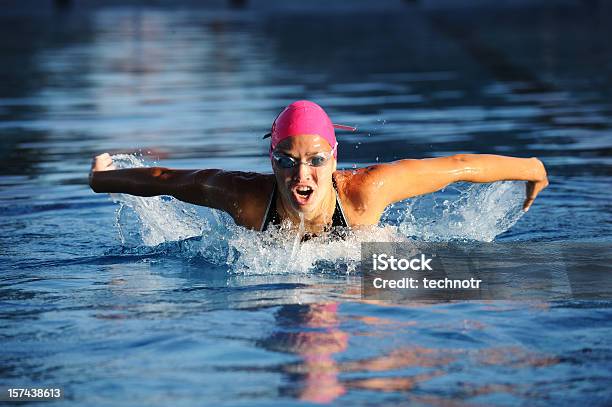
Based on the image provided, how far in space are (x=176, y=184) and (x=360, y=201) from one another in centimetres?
103

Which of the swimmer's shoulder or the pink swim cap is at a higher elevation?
the pink swim cap

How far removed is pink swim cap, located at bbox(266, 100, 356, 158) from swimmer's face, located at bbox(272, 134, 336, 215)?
5cm

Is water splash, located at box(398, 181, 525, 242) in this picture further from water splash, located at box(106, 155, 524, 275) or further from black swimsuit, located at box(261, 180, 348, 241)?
black swimsuit, located at box(261, 180, 348, 241)

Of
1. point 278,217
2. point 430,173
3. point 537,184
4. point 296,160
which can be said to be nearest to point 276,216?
point 278,217

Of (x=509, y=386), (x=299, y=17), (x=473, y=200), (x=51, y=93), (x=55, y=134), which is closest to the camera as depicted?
(x=509, y=386)

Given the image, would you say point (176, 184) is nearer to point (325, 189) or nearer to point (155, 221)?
point (325, 189)

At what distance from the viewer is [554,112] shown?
13109mm

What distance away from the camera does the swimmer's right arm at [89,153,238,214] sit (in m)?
6.26

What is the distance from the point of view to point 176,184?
627cm

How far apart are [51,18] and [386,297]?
2747 centimetres

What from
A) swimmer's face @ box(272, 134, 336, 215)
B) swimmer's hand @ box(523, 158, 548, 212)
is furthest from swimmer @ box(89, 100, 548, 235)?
Result: swimmer's hand @ box(523, 158, 548, 212)

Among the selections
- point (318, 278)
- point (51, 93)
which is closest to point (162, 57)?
point (51, 93)

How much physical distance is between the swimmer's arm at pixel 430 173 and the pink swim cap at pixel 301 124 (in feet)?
1.13

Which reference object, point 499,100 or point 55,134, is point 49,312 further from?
point 499,100
